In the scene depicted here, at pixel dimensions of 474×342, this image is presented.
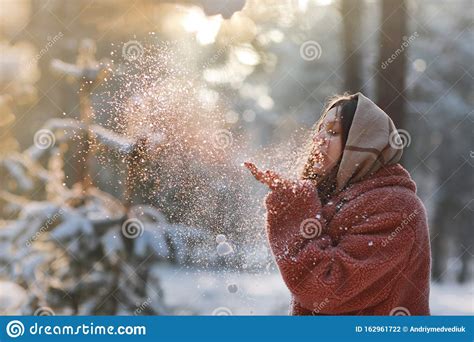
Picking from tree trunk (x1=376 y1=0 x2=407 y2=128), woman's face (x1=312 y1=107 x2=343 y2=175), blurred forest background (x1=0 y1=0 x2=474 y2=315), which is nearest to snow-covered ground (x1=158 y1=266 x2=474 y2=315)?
blurred forest background (x1=0 y1=0 x2=474 y2=315)

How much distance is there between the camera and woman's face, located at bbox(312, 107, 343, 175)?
2033 millimetres

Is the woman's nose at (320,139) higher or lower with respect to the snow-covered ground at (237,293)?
higher

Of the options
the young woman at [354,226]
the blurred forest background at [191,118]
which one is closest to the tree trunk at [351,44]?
the blurred forest background at [191,118]

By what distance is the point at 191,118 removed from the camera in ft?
9.32

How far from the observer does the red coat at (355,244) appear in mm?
1881

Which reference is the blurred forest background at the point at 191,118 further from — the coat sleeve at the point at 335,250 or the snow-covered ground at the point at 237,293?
the coat sleeve at the point at 335,250

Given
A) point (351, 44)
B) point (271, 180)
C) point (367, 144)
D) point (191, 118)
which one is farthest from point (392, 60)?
point (271, 180)

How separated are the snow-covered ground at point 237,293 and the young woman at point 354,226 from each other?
0.85 m

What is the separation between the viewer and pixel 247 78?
300 centimetres

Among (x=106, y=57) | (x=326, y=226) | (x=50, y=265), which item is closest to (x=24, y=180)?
(x=50, y=265)
